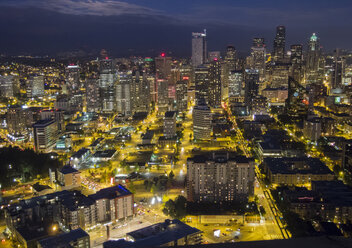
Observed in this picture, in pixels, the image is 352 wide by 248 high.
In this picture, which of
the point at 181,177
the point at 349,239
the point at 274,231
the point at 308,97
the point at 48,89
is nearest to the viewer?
the point at 349,239

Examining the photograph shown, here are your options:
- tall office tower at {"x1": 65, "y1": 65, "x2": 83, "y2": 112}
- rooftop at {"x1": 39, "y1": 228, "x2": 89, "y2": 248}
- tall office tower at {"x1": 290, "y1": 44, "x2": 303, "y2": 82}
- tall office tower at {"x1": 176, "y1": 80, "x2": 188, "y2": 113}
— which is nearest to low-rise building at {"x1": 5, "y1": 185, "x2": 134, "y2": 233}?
rooftop at {"x1": 39, "y1": 228, "x2": 89, "y2": 248}

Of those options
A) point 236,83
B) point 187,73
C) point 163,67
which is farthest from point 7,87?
point 236,83

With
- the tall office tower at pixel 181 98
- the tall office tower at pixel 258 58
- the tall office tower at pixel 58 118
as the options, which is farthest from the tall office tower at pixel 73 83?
the tall office tower at pixel 258 58

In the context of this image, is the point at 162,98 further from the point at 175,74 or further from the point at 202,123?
the point at 175,74

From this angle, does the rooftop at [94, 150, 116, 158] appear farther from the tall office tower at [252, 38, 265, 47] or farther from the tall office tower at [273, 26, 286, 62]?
the tall office tower at [252, 38, 265, 47]

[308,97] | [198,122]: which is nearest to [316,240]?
[198,122]

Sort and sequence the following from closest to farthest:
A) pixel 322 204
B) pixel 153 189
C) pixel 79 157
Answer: pixel 322 204
pixel 153 189
pixel 79 157

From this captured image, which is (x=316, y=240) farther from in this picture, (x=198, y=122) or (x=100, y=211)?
(x=198, y=122)
